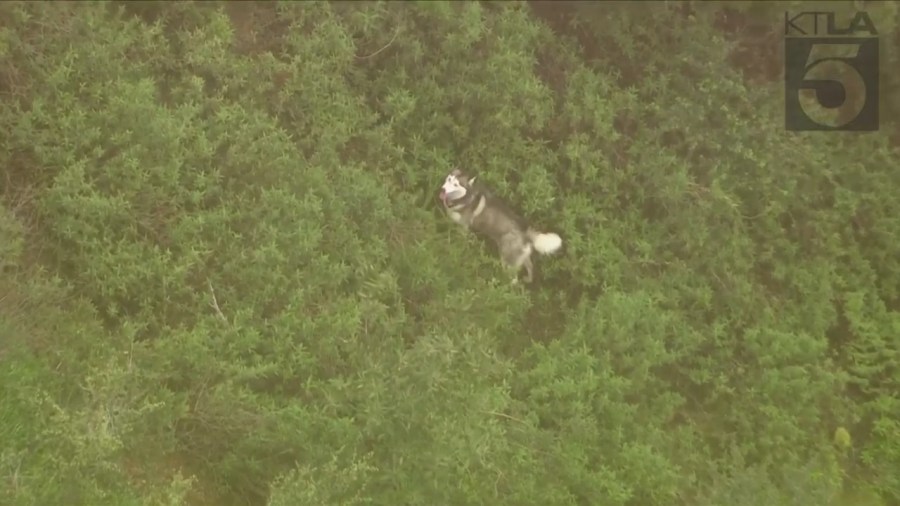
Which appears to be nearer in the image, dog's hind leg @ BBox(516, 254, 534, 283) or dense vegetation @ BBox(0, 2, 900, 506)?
dense vegetation @ BBox(0, 2, 900, 506)

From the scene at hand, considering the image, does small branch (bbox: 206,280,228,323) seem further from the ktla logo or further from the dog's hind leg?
the ktla logo

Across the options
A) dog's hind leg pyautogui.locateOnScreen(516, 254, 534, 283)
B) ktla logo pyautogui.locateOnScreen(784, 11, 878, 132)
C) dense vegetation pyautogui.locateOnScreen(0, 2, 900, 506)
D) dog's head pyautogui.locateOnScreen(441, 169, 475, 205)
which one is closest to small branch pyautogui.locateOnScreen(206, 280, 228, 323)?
dense vegetation pyautogui.locateOnScreen(0, 2, 900, 506)

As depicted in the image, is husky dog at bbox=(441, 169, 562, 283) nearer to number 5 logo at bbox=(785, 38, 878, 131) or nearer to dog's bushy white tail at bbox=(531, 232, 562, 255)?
dog's bushy white tail at bbox=(531, 232, 562, 255)

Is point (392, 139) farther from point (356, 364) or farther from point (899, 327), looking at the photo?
point (899, 327)

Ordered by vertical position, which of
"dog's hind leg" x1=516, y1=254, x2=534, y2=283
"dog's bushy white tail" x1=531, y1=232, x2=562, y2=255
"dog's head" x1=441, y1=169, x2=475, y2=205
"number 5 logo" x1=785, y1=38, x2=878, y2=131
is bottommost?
"dog's hind leg" x1=516, y1=254, x2=534, y2=283

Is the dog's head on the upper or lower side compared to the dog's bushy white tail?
upper

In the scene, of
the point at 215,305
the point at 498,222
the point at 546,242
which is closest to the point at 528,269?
the point at 546,242
